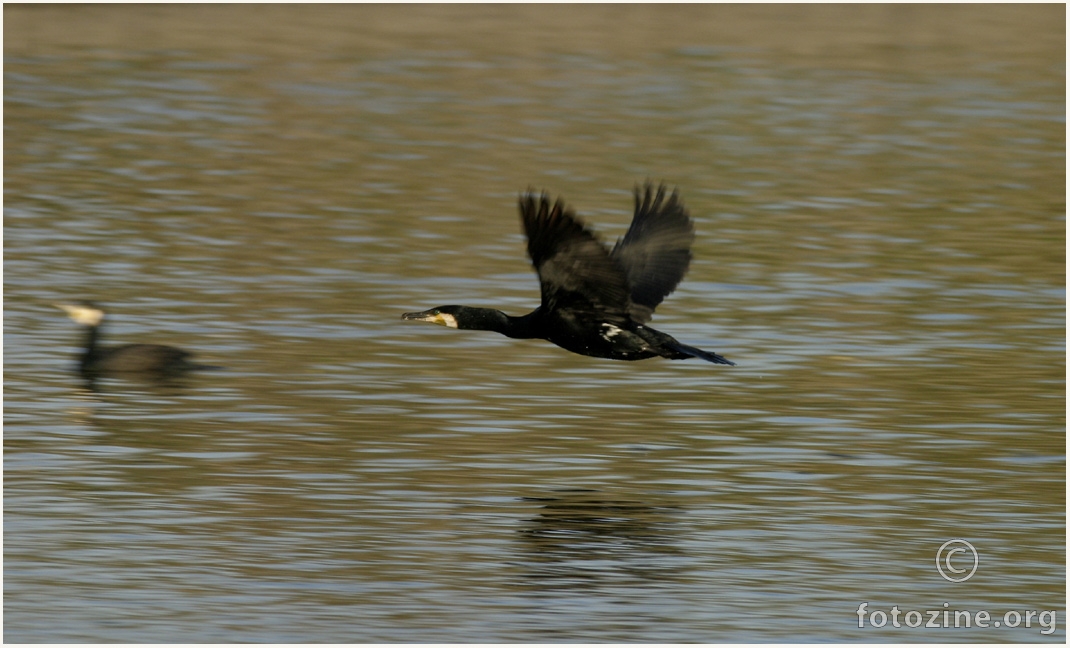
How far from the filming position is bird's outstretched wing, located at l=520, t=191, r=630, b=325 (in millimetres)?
8172

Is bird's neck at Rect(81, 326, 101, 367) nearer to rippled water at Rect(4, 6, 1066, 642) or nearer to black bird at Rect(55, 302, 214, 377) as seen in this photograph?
black bird at Rect(55, 302, 214, 377)

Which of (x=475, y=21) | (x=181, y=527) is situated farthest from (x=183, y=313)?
(x=475, y=21)

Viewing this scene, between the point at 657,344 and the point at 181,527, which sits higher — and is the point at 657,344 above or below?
above

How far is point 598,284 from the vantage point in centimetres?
891

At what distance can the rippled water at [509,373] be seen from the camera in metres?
8.04

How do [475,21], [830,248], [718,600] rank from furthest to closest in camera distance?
[475,21], [830,248], [718,600]

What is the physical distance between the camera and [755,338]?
41.8 feet

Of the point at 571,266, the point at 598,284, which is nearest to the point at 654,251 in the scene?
the point at 598,284

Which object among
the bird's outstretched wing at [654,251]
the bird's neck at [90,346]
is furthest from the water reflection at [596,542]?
the bird's neck at [90,346]

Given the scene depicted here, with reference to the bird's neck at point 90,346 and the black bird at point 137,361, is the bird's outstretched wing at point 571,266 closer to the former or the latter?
the black bird at point 137,361

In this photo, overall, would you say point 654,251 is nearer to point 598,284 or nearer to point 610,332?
point 610,332

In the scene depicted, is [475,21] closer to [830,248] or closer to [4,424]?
[830,248]

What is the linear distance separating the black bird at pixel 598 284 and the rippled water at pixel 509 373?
69cm

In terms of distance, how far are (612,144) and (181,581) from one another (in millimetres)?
13547
